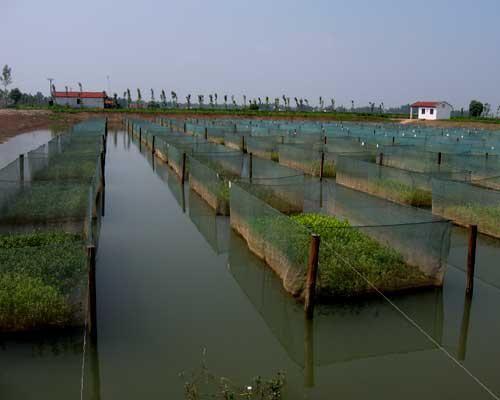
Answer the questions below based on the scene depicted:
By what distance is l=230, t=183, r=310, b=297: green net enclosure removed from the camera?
23.0 feet

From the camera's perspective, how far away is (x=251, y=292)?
772 cm

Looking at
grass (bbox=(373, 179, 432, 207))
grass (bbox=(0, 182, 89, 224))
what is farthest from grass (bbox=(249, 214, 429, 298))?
grass (bbox=(373, 179, 432, 207))

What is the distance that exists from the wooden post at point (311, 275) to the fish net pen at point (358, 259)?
385 mm

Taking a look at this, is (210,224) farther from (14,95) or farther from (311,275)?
(14,95)

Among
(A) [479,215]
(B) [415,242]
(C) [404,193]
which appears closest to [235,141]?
(C) [404,193]

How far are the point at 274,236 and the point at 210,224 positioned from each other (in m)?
3.61

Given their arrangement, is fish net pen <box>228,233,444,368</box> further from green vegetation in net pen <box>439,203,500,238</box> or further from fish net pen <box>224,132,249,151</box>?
fish net pen <box>224,132,249,151</box>

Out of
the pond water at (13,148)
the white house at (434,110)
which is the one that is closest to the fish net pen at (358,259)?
the pond water at (13,148)

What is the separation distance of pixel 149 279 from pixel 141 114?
57.4 meters

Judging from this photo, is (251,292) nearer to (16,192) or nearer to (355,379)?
(355,379)

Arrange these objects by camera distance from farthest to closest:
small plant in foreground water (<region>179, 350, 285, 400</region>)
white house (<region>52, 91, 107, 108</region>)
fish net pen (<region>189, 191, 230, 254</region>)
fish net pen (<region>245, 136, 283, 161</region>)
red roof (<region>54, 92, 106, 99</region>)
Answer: red roof (<region>54, 92, 106, 99</region>), white house (<region>52, 91, 107, 108</region>), fish net pen (<region>245, 136, 283, 161</region>), fish net pen (<region>189, 191, 230, 254</region>), small plant in foreground water (<region>179, 350, 285, 400</region>)

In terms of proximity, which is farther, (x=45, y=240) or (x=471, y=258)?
(x=45, y=240)

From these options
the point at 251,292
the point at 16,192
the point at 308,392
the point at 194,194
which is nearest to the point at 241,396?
the point at 308,392

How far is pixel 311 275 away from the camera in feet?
20.9
